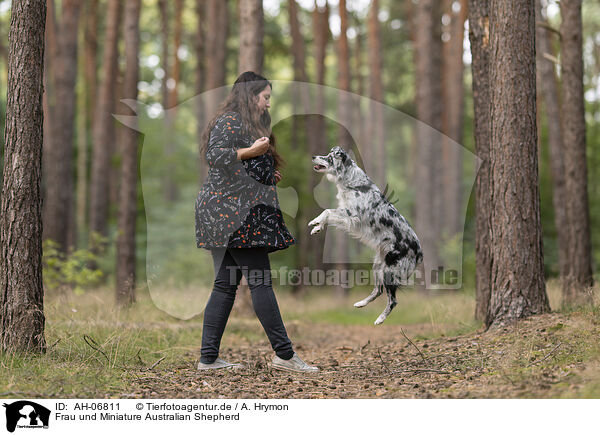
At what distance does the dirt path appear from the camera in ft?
15.5

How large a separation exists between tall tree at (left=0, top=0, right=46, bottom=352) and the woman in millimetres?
1639

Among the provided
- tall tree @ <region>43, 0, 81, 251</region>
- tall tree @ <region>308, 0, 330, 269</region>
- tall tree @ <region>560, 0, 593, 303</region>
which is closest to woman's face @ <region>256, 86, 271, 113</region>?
tall tree @ <region>560, 0, 593, 303</region>

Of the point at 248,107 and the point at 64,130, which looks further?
the point at 64,130

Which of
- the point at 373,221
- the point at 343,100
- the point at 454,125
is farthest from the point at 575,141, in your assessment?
the point at 454,125

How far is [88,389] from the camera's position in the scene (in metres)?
4.79

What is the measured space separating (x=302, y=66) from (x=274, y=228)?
49.1 ft

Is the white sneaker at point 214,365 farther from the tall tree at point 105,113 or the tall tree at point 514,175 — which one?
the tall tree at point 105,113

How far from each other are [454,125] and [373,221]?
52.8ft

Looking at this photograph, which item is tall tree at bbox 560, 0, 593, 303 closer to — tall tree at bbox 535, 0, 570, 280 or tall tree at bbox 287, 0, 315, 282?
tall tree at bbox 535, 0, 570, 280

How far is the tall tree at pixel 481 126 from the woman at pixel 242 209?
3.37 m

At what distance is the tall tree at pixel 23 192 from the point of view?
18.6 ft

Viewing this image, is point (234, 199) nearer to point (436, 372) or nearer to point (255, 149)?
point (255, 149)

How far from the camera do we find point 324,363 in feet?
21.5
